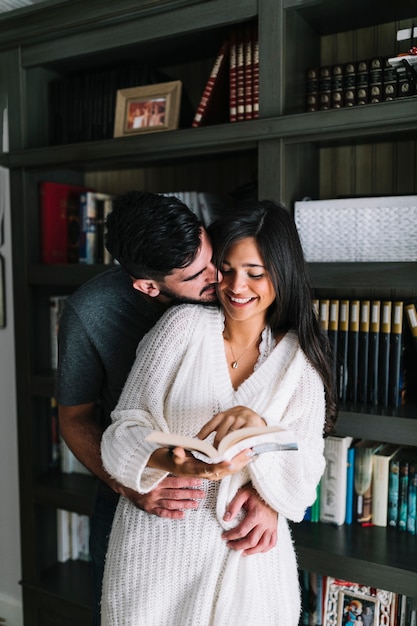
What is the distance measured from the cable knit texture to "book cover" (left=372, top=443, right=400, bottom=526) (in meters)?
0.55

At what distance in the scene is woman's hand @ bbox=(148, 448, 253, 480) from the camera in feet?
3.39

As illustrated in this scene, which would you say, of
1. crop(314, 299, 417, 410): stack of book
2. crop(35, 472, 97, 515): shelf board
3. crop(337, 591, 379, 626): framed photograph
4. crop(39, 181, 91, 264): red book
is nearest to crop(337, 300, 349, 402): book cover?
crop(314, 299, 417, 410): stack of book

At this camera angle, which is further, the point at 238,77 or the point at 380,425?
the point at 238,77

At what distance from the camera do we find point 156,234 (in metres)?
1.24

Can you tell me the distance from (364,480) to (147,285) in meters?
0.92

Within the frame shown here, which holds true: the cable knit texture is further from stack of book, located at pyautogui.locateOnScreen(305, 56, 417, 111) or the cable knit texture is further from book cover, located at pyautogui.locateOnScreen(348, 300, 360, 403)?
stack of book, located at pyautogui.locateOnScreen(305, 56, 417, 111)

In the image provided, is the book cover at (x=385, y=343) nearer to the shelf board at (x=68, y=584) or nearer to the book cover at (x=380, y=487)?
the book cover at (x=380, y=487)

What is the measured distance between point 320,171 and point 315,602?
1361 mm

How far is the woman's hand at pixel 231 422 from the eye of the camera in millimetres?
1061

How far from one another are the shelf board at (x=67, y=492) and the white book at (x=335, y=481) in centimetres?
79

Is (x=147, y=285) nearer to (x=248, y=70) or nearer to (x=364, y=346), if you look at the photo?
(x=364, y=346)

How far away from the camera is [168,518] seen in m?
1.22

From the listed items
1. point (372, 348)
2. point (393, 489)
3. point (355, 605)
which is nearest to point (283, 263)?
point (372, 348)

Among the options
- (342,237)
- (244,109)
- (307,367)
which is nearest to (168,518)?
(307,367)
